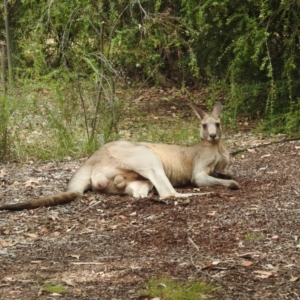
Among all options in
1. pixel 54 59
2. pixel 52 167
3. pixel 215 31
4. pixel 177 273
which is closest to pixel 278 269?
pixel 177 273

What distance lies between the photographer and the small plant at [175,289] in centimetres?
464

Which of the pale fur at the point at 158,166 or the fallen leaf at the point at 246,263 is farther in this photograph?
the pale fur at the point at 158,166

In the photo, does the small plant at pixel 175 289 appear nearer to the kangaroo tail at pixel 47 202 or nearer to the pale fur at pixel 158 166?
the kangaroo tail at pixel 47 202

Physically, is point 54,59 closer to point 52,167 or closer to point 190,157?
point 52,167

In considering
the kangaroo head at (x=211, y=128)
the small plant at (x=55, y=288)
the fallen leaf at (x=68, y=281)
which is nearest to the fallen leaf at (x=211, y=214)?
the kangaroo head at (x=211, y=128)

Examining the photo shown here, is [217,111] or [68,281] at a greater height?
[217,111]

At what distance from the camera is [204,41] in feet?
43.8

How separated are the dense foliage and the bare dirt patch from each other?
3.15m

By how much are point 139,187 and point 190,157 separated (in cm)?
85

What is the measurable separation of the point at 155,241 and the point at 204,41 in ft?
25.7

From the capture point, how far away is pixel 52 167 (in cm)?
930

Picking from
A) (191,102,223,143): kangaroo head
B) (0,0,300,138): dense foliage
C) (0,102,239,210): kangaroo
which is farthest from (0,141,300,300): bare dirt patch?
(0,0,300,138): dense foliage

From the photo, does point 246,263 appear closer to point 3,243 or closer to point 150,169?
point 3,243

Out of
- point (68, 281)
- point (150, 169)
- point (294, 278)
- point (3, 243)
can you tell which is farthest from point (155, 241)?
point (150, 169)
